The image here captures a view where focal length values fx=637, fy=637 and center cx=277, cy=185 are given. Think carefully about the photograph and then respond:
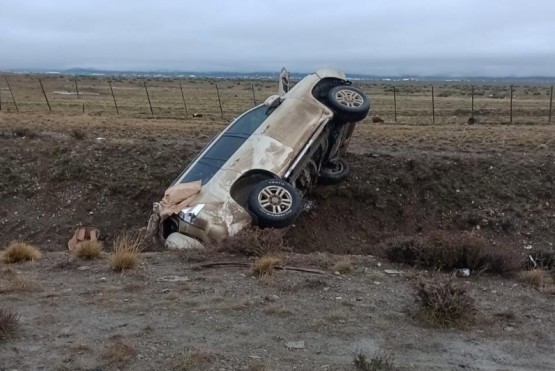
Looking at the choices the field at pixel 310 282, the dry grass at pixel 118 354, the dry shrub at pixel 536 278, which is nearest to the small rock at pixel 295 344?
the field at pixel 310 282

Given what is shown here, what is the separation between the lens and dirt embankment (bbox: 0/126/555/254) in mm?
11055

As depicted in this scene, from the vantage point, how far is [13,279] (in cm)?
626

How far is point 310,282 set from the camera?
6.13 m

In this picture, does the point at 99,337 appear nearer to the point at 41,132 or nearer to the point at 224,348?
the point at 224,348

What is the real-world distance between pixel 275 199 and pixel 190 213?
1.15 metres

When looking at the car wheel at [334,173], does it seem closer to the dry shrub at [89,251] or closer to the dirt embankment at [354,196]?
the dirt embankment at [354,196]

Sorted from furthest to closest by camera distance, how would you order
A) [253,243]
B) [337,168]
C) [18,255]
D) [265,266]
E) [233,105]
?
[233,105] → [337,168] → [18,255] → [253,243] → [265,266]

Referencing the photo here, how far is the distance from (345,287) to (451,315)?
1156 mm

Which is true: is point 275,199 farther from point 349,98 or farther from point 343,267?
point 349,98

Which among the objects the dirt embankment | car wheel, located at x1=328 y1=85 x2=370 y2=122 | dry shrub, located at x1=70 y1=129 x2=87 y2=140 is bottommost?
the dirt embankment

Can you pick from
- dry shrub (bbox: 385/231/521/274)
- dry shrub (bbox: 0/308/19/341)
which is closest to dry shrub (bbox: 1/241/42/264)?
dry shrub (bbox: 0/308/19/341)

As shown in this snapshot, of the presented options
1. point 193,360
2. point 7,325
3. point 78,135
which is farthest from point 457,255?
point 78,135

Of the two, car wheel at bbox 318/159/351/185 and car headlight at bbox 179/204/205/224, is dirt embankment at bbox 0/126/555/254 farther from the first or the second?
car headlight at bbox 179/204/205/224

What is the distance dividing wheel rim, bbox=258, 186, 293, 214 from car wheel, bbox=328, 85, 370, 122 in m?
2.05
